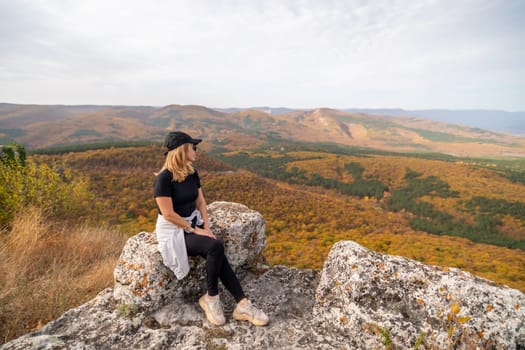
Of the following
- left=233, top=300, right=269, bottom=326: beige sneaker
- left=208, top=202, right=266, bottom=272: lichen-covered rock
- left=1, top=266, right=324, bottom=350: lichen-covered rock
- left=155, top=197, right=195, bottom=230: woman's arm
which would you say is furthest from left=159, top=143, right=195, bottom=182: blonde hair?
left=233, top=300, right=269, bottom=326: beige sneaker

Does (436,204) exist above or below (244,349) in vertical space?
below

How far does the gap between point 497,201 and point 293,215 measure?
58.7m

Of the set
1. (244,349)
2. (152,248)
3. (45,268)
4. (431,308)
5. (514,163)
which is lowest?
(514,163)

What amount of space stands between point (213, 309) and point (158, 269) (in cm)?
115

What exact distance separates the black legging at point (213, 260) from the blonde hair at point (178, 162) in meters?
1.01

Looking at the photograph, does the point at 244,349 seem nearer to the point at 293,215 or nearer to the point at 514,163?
the point at 293,215

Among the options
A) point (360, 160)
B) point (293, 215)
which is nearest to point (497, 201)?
point (360, 160)

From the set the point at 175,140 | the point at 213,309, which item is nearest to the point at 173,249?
the point at 213,309

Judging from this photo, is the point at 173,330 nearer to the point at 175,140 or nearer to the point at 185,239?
the point at 185,239

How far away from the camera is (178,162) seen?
4367 millimetres

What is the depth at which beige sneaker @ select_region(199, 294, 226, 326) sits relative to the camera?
3.92m

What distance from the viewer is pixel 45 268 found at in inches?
238

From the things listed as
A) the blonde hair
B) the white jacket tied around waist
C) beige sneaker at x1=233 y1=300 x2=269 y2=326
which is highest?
the blonde hair

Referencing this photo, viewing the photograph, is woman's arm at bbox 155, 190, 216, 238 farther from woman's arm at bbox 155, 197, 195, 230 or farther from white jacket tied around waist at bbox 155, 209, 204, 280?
white jacket tied around waist at bbox 155, 209, 204, 280
